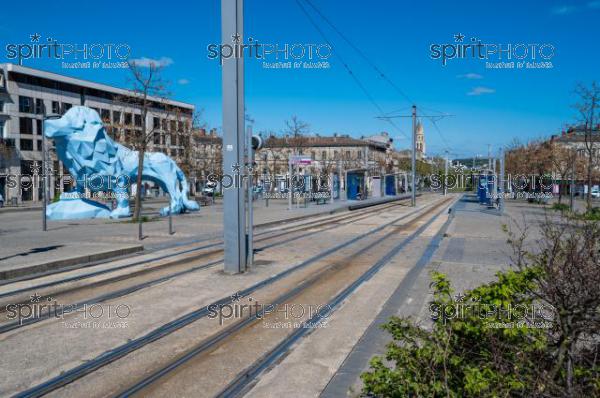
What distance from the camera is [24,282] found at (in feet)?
30.8

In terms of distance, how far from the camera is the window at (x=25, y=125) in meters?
54.9

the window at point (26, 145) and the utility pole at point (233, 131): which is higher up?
the window at point (26, 145)

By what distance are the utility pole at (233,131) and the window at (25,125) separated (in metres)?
53.6

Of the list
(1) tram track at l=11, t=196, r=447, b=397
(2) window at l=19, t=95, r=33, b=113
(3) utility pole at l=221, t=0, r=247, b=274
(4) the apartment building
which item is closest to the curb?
(3) utility pole at l=221, t=0, r=247, b=274

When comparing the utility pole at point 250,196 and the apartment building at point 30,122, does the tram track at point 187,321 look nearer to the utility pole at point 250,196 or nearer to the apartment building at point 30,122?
the utility pole at point 250,196

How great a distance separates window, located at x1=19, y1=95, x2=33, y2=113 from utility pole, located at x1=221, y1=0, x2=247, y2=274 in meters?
53.7

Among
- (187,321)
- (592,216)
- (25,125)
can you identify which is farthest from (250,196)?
(25,125)

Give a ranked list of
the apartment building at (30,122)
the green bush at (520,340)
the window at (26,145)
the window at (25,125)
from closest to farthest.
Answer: the green bush at (520,340), the apartment building at (30,122), the window at (25,125), the window at (26,145)

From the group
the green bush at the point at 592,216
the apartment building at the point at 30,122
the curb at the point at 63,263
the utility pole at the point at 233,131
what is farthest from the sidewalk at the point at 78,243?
the apartment building at the point at 30,122

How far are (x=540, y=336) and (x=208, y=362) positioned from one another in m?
3.36

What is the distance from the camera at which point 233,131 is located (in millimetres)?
10016

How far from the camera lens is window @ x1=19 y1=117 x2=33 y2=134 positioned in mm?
54906

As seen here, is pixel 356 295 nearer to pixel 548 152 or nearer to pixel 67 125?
pixel 67 125

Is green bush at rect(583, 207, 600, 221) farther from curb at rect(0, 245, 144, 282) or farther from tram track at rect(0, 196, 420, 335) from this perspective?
curb at rect(0, 245, 144, 282)
